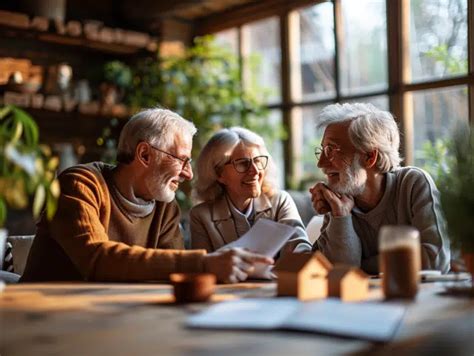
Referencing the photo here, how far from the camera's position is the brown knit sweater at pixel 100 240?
68.9 inches

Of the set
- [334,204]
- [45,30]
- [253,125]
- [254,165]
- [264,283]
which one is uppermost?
[45,30]

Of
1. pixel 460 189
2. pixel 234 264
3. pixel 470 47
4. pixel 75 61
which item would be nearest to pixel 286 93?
pixel 470 47

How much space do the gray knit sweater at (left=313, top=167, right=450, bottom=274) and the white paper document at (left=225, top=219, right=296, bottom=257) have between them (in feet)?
1.66

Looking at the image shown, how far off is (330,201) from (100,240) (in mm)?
831

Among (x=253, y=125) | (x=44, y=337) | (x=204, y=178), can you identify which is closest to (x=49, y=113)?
(x=253, y=125)

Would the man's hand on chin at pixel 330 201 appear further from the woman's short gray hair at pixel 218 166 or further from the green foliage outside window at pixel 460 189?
the green foliage outside window at pixel 460 189

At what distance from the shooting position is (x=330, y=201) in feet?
7.15

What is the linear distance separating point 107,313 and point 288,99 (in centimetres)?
359

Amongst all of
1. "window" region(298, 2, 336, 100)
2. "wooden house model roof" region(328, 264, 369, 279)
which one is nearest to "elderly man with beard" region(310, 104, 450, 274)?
"wooden house model roof" region(328, 264, 369, 279)

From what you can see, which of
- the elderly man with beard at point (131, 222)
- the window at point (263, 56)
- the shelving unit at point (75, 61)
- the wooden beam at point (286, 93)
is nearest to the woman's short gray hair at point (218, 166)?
the elderly man with beard at point (131, 222)

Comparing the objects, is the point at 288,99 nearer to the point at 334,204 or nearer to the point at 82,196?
the point at 334,204

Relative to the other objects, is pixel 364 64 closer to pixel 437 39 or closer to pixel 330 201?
pixel 437 39

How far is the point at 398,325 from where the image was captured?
1074mm

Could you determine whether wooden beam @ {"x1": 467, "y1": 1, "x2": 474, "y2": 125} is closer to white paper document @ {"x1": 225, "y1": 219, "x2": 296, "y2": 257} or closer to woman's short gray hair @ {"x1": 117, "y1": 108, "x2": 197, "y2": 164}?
woman's short gray hair @ {"x1": 117, "y1": 108, "x2": 197, "y2": 164}
